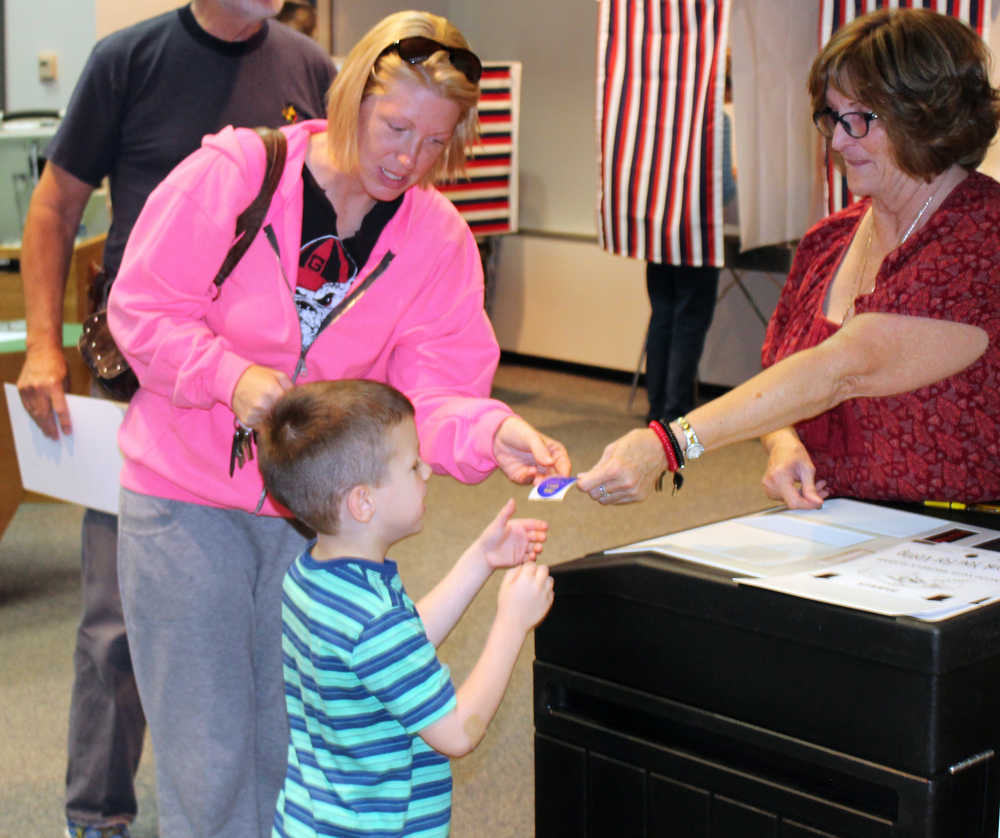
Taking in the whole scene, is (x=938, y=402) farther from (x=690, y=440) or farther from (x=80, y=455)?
(x=80, y=455)

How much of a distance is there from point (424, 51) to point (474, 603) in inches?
88.6

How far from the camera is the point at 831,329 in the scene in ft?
6.57

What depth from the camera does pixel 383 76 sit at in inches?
66.9

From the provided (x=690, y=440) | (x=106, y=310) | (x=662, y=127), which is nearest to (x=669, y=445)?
(x=690, y=440)

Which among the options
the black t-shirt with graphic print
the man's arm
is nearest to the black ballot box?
the black t-shirt with graphic print

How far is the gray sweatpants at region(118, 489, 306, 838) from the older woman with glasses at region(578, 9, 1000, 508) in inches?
18.7

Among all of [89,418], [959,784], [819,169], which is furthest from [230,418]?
[819,169]

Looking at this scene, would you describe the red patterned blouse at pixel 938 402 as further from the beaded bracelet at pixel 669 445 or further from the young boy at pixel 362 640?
the young boy at pixel 362 640

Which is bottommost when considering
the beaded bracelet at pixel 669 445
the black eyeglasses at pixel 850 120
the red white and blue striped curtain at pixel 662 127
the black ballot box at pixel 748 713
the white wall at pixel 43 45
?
the black ballot box at pixel 748 713

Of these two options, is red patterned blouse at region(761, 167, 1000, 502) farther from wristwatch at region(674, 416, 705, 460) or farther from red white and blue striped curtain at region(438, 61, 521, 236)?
red white and blue striped curtain at region(438, 61, 521, 236)

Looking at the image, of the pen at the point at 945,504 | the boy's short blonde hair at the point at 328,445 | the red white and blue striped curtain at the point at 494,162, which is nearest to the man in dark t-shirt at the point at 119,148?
the boy's short blonde hair at the point at 328,445

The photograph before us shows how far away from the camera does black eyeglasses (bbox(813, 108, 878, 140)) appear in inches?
73.0

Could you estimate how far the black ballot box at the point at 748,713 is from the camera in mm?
1414

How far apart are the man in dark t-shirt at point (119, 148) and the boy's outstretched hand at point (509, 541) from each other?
3.09 ft
